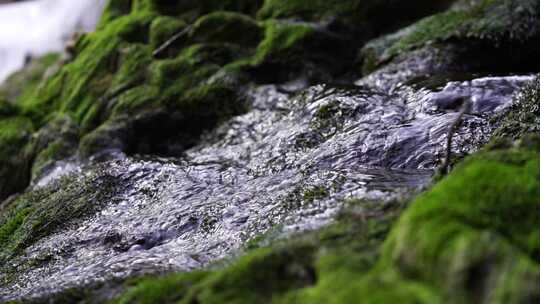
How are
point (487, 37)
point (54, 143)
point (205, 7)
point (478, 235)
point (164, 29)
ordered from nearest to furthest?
point (478, 235), point (487, 37), point (54, 143), point (164, 29), point (205, 7)

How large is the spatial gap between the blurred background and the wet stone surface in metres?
19.7

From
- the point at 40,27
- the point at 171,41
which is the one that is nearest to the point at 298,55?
the point at 171,41

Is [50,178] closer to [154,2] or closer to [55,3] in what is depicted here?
[154,2]

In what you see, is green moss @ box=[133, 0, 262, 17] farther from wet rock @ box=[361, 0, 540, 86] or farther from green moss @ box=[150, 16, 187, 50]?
wet rock @ box=[361, 0, 540, 86]

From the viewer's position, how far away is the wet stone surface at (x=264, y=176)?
7.56 metres

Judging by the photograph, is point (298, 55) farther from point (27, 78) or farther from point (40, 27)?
point (40, 27)

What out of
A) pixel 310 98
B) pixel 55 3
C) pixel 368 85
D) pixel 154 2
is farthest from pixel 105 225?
pixel 55 3

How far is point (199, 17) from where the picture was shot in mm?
18797

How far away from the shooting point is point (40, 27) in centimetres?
3531

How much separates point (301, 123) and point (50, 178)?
6433 millimetres

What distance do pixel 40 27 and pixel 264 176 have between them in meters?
30.1

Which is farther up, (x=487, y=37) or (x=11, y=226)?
(x=487, y=37)

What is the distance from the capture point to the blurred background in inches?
1223

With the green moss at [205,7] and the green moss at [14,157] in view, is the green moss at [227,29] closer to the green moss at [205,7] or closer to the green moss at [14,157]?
the green moss at [205,7]
